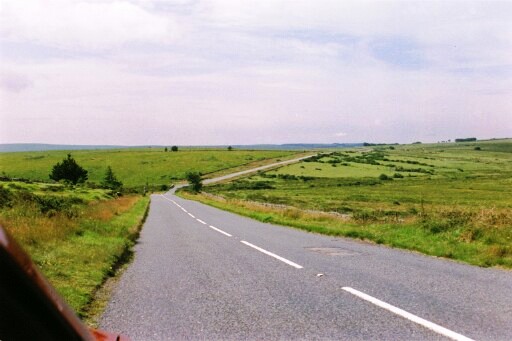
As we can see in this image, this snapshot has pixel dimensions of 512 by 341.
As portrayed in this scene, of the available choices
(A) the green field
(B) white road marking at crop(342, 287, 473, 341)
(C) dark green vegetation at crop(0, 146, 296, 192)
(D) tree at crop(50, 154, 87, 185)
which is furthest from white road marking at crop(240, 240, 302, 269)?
(A) the green field

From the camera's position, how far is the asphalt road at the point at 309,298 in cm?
565

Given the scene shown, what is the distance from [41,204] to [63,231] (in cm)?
854

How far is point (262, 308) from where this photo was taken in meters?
6.80

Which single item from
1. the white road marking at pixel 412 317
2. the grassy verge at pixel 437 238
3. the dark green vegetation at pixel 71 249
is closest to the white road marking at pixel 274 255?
the white road marking at pixel 412 317

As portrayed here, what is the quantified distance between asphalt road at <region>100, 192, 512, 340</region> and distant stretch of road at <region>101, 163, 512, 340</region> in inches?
0.6

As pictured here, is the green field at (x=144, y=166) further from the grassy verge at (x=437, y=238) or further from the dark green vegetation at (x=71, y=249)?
the grassy verge at (x=437, y=238)

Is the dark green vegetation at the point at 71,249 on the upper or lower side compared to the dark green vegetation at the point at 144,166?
upper

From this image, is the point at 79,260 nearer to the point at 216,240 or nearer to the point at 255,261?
the point at 255,261

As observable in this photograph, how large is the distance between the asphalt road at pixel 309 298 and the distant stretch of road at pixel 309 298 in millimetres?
15

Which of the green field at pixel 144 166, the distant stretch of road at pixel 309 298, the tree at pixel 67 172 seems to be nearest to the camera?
Result: the distant stretch of road at pixel 309 298

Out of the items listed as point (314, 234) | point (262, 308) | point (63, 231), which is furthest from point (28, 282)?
point (314, 234)

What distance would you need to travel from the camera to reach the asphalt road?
5648 millimetres

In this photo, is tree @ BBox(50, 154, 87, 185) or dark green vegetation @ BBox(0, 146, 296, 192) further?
dark green vegetation @ BBox(0, 146, 296, 192)

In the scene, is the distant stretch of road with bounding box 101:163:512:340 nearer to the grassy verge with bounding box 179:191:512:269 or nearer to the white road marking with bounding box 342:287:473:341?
the white road marking with bounding box 342:287:473:341
